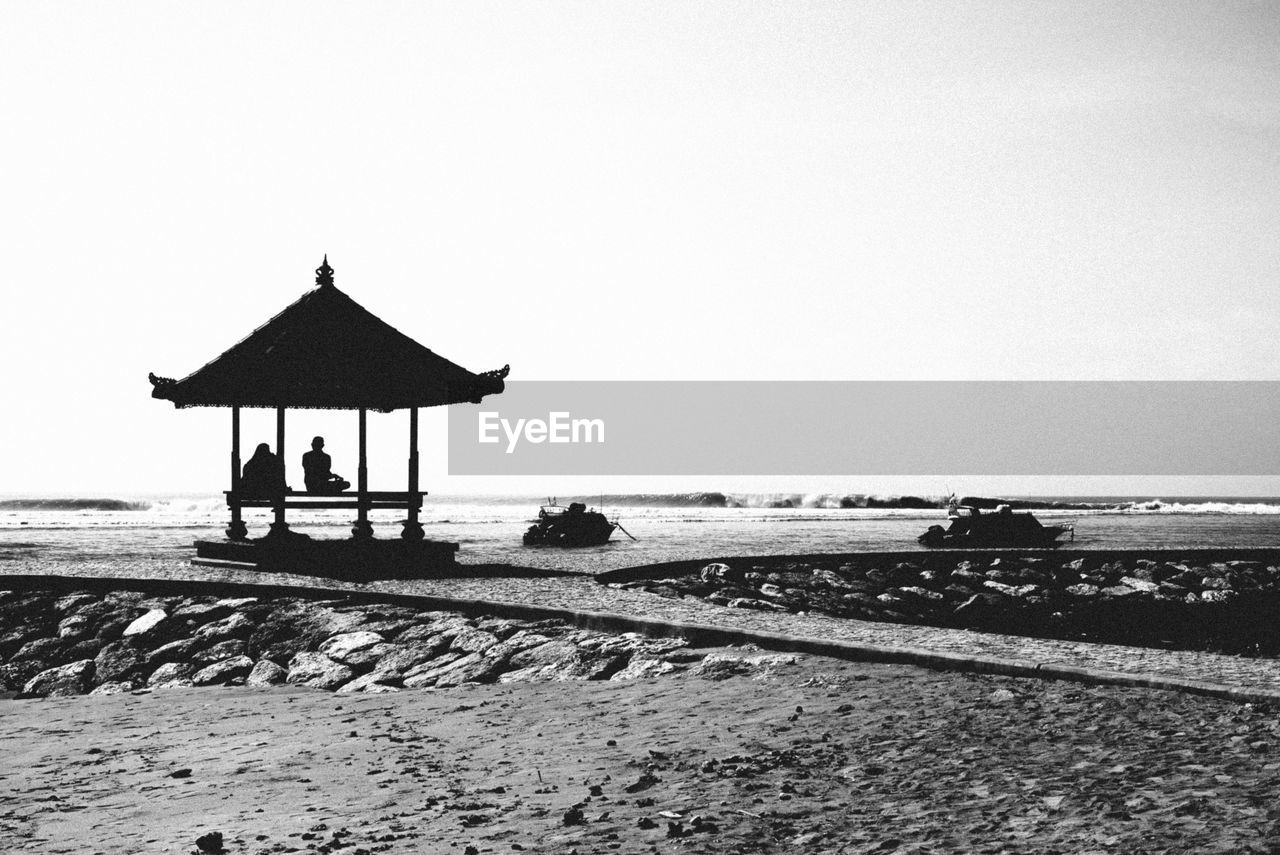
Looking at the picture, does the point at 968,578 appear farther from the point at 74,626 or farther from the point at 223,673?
the point at 74,626

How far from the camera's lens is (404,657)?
32.8 feet

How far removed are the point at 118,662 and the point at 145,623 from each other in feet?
3.06

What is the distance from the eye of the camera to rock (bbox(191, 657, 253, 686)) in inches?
402

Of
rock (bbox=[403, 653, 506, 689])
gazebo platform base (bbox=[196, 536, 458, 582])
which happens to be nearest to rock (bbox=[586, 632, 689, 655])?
rock (bbox=[403, 653, 506, 689])

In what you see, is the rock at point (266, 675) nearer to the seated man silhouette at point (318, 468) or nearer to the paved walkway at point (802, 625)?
the paved walkway at point (802, 625)

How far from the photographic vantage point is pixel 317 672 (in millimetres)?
9891

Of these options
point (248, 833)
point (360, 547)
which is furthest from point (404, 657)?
point (360, 547)

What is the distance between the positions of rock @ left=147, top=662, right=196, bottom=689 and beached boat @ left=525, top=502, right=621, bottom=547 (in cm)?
1394

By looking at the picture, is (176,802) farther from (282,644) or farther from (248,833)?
(282,644)

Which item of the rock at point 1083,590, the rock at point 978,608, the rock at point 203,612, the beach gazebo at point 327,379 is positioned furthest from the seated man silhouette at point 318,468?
the rock at point 1083,590

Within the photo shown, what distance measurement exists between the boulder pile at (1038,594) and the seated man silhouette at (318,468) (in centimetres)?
456

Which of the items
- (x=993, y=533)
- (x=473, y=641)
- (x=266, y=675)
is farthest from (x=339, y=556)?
(x=993, y=533)

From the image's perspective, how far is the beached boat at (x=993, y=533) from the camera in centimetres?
2538

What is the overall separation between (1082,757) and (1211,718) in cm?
108
